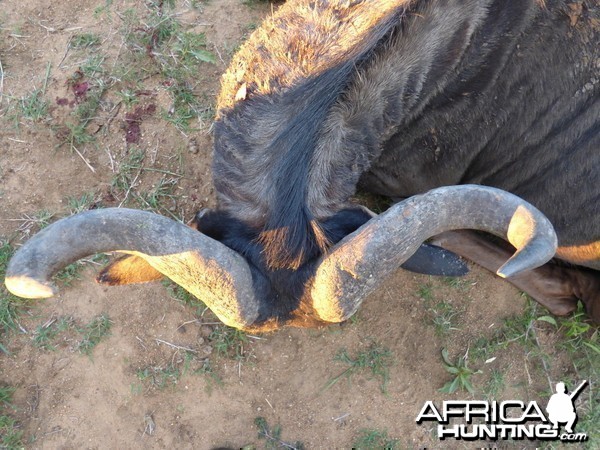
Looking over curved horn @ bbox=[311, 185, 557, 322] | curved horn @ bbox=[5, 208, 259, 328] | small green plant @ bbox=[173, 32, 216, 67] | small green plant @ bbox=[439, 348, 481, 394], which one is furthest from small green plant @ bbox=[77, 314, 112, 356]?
small green plant @ bbox=[439, 348, 481, 394]

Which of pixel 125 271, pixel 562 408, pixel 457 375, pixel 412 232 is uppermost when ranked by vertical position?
pixel 412 232

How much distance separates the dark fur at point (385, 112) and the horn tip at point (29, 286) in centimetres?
104

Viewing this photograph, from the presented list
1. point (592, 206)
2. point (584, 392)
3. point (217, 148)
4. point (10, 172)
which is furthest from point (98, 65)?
point (584, 392)

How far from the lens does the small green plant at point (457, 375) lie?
5.28 metres

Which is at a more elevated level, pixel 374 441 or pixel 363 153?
pixel 363 153

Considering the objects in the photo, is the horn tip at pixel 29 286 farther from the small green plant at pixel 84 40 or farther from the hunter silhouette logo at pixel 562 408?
the hunter silhouette logo at pixel 562 408

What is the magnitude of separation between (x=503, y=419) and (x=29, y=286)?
13.9 feet

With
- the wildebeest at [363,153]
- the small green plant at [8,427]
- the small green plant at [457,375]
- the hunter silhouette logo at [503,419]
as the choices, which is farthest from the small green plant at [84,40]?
the hunter silhouette logo at [503,419]

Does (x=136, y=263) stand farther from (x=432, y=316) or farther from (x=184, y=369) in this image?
(x=432, y=316)

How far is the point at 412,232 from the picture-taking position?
312 cm

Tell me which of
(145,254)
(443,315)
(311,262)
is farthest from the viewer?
(443,315)

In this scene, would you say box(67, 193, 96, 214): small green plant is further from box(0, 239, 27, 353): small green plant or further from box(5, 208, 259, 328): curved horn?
box(5, 208, 259, 328): curved horn

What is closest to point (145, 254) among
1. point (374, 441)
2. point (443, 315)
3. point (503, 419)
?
point (374, 441)

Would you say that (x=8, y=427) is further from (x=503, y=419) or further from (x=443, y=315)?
(x=503, y=419)
